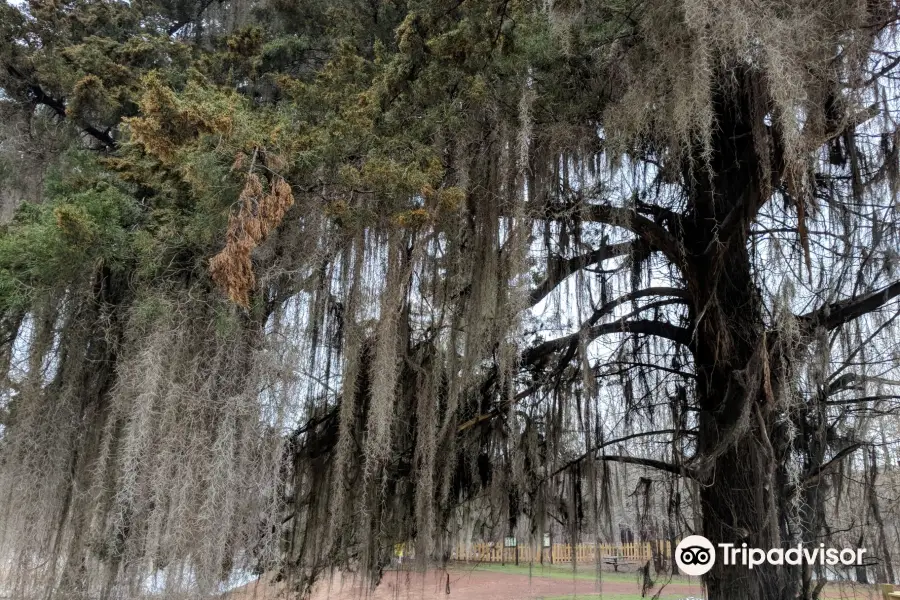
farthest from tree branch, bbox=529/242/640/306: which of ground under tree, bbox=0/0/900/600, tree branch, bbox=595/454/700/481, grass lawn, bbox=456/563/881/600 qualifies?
grass lawn, bbox=456/563/881/600

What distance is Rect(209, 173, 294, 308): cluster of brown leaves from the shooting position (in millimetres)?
2635

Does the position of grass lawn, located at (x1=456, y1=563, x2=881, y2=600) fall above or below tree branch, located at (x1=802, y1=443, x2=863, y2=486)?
below

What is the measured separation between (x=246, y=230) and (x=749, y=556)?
3286 mm

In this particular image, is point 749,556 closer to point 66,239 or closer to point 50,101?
point 66,239

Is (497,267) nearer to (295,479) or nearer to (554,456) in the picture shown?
(554,456)

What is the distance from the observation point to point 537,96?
354 cm

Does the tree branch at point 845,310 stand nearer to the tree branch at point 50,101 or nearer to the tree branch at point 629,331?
the tree branch at point 629,331

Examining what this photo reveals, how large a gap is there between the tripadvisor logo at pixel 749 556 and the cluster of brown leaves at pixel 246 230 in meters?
3.13

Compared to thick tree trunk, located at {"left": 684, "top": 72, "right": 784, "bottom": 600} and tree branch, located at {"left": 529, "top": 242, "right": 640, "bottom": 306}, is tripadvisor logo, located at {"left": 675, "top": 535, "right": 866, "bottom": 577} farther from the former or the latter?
tree branch, located at {"left": 529, "top": 242, "right": 640, "bottom": 306}

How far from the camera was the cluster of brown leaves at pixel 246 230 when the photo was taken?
263cm

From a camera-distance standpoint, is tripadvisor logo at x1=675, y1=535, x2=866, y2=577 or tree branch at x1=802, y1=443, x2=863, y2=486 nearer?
tripadvisor logo at x1=675, y1=535, x2=866, y2=577

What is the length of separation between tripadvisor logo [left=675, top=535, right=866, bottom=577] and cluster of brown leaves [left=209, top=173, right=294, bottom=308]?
123 inches

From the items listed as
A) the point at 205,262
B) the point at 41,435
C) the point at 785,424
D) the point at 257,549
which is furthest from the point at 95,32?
the point at 785,424

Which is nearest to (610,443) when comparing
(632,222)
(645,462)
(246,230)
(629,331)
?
(645,462)
